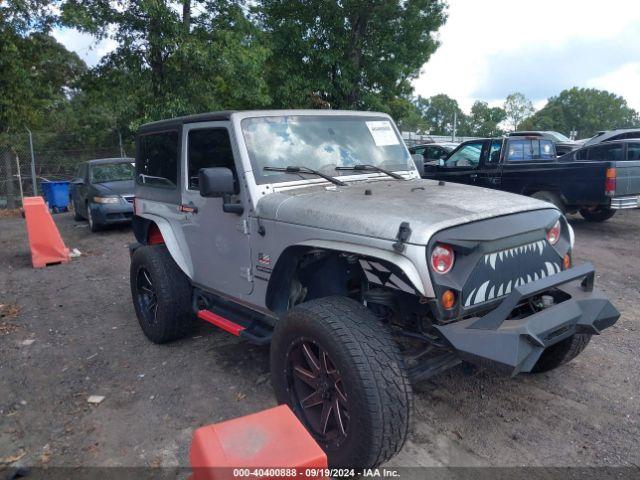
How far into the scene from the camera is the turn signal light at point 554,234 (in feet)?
10.5

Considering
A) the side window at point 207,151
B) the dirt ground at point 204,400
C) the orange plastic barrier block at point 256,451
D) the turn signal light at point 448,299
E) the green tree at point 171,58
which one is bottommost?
the dirt ground at point 204,400

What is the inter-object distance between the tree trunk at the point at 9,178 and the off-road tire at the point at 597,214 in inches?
587

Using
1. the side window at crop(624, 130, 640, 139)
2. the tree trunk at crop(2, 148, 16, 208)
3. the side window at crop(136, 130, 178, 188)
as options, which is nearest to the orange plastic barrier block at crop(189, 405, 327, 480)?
the side window at crop(136, 130, 178, 188)

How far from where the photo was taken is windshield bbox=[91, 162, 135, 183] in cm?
1108

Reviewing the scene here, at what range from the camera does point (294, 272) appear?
3373 mm

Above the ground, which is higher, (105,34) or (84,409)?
(105,34)

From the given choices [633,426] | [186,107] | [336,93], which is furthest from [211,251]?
[336,93]

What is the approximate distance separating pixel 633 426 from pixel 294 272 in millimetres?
2383

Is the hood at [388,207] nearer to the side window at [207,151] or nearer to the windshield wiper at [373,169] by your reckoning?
the windshield wiper at [373,169]

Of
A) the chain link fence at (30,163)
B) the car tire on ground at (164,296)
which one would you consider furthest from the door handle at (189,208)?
the chain link fence at (30,163)

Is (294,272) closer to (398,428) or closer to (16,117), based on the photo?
(398,428)

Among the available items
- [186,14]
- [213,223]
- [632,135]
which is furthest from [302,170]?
[632,135]

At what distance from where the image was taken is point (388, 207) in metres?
2.96

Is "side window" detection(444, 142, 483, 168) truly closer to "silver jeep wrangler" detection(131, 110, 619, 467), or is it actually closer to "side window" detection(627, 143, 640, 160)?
"side window" detection(627, 143, 640, 160)
